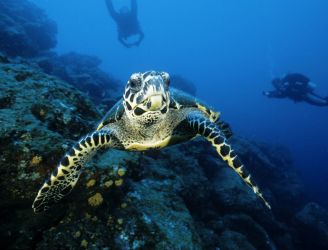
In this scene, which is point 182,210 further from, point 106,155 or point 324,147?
point 324,147

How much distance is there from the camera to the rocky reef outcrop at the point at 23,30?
13.9 meters

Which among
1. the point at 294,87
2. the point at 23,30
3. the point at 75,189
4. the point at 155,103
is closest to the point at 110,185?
the point at 75,189

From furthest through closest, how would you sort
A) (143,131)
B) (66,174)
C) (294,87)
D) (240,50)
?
(240,50), (294,87), (143,131), (66,174)

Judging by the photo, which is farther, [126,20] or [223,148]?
[126,20]

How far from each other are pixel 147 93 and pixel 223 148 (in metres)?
1.15

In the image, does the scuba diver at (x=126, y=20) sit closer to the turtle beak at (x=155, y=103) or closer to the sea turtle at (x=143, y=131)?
the sea turtle at (x=143, y=131)

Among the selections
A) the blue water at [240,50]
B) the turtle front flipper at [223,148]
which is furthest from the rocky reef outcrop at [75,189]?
the blue water at [240,50]

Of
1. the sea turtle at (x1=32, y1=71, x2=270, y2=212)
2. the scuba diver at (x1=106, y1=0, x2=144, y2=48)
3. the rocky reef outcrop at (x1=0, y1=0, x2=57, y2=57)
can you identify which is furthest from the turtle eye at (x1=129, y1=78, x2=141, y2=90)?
the scuba diver at (x1=106, y1=0, x2=144, y2=48)

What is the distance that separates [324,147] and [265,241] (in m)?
88.3

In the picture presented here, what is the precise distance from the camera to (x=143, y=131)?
3680 mm

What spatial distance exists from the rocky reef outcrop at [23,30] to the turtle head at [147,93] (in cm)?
1332

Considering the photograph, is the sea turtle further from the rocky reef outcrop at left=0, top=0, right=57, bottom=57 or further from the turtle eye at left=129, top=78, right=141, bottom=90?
the rocky reef outcrop at left=0, top=0, right=57, bottom=57

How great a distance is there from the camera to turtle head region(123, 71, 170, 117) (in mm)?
2963

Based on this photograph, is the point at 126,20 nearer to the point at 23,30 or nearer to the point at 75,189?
the point at 23,30
